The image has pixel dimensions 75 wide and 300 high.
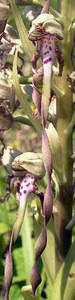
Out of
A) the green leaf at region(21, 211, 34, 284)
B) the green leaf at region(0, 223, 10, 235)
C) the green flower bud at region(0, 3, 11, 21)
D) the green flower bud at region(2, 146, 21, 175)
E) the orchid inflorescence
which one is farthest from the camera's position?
the green leaf at region(0, 223, 10, 235)

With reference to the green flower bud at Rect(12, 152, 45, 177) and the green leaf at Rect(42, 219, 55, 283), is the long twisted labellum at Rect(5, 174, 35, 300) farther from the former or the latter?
the green leaf at Rect(42, 219, 55, 283)

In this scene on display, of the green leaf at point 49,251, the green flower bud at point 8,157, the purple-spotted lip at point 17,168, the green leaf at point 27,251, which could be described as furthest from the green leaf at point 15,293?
the purple-spotted lip at point 17,168

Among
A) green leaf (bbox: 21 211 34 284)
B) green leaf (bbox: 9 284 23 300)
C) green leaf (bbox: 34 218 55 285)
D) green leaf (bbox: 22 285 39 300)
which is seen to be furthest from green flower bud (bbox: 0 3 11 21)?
green leaf (bbox: 9 284 23 300)

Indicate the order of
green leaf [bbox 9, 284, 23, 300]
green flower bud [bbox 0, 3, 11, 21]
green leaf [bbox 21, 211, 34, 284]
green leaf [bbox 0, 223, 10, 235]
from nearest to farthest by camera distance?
green flower bud [bbox 0, 3, 11, 21] → green leaf [bbox 21, 211, 34, 284] → green leaf [bbox 9, 284, 23, 300] → green leaf [bbox 0, 223, 10, 235]

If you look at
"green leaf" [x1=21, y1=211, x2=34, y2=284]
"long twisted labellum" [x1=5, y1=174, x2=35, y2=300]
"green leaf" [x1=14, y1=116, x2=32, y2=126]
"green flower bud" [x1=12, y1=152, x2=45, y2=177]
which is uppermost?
"green leaf" [x1=14, y1=116, x2=32, y2=126]

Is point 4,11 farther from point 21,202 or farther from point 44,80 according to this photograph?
point 21,202

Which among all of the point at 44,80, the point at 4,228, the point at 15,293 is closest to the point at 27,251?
the point at 15,293

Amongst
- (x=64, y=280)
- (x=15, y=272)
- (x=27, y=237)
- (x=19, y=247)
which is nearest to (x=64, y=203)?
(x=64, y=280)

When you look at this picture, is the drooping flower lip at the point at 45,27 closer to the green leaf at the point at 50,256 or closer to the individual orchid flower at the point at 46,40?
the individual orchid flower at the point at 46,40
